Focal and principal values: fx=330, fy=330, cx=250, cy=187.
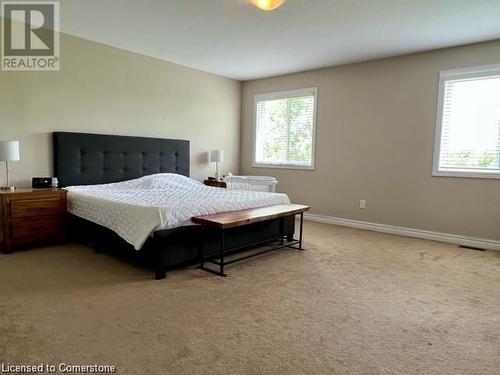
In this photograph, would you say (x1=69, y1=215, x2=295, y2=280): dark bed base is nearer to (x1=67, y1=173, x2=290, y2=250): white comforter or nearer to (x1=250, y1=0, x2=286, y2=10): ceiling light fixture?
(x1=67, y1=173, x2=290, y2=250): white comforter

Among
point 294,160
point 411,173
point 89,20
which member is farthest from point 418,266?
point 89,20

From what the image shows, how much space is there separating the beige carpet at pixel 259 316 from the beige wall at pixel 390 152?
3.39 feet

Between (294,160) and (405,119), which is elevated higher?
(405,119)

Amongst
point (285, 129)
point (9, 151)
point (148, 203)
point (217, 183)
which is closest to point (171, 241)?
point (148, 203)

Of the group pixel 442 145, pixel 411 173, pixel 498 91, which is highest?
pixel 498 91

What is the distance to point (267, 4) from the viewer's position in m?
2.96

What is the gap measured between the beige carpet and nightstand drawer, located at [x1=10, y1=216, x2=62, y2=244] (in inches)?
6.3

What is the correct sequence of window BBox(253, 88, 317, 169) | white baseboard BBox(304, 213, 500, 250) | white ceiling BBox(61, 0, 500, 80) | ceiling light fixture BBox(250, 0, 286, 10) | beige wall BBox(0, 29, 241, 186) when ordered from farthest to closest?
window BBox(253, 88, 317, 169), white baseboard BBox(304, 213, 500, 250), beige wall BBox(0, 29, 241, 186), white ceiling BBox(61, 0, 500, 80), ceiling light fixture BBox(250, 0, 286, 10)

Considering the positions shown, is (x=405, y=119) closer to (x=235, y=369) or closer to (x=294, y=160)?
(x=294, y=160)

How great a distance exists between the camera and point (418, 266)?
3.31m

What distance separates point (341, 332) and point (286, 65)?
415 cm

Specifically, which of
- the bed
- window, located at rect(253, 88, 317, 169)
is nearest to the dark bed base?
the bed

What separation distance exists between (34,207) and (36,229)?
0.24 m

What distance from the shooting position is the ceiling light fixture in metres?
2.94
